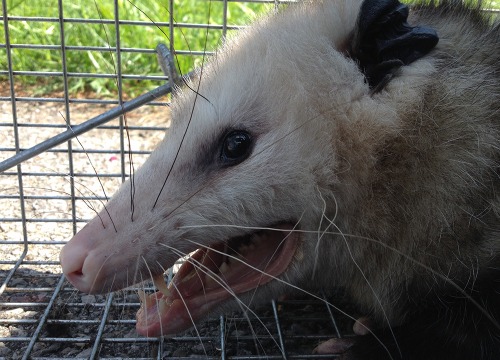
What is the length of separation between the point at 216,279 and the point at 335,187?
32 cm

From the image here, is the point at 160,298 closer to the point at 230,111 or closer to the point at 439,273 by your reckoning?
the point at 230,111

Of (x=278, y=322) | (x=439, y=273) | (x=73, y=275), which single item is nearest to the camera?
(x=73, y=275)

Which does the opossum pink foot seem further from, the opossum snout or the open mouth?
the opossum snout

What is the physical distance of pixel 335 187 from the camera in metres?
1.32

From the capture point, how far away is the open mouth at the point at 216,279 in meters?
1.38

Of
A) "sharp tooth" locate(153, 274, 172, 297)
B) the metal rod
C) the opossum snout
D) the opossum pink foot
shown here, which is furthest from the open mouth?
the metal rod

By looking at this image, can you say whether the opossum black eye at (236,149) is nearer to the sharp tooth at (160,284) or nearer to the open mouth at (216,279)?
the open mouth at (216,279)

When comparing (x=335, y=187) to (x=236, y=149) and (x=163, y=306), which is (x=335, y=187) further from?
(x=163, y=306)

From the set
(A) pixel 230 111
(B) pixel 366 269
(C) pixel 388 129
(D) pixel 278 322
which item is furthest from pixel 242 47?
(D) pixel 278 322

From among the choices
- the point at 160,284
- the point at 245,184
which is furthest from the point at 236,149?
the point at 160,284

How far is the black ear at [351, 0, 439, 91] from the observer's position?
4.13 ft

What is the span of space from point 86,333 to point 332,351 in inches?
25.1

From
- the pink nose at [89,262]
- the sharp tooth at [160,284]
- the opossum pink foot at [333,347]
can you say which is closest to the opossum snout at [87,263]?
the pink nose at [89,262]

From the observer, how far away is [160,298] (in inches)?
58.1
